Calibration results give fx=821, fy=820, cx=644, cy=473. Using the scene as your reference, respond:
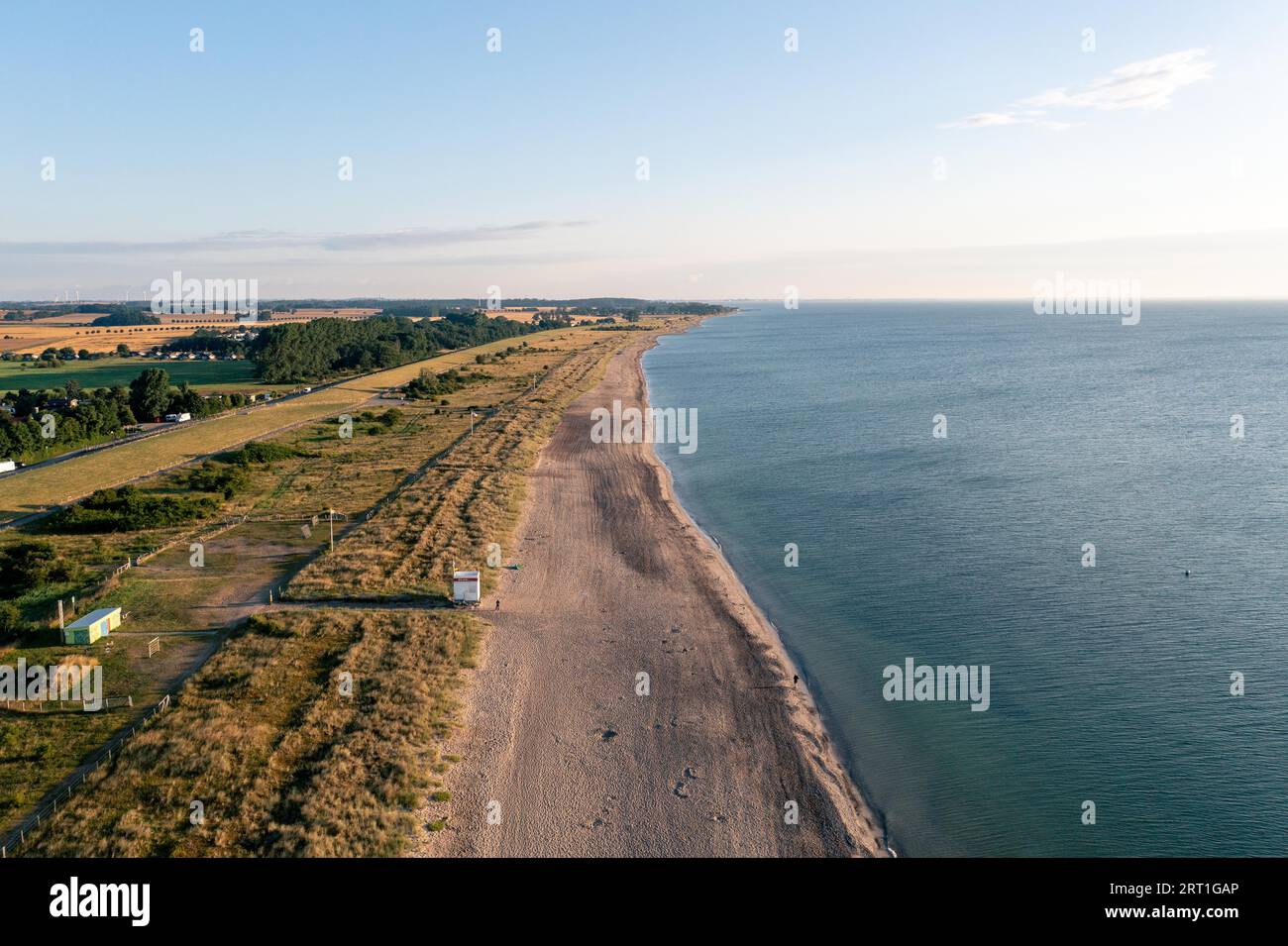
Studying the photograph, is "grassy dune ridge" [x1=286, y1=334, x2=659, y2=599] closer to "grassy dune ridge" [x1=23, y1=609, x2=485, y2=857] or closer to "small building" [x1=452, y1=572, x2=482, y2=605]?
"small building" [x1=452, y1=572, x2=482, y2=605]

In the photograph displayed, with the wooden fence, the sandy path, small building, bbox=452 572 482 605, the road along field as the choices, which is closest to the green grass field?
the road along field

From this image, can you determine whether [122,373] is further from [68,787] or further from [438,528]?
[68,787]

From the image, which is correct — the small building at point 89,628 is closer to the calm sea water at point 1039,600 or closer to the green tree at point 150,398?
the calm sea water at point 1039,600

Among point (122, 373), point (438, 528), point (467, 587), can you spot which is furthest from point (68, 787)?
point (122, 373)

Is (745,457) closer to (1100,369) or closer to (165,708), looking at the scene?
(165,708)
